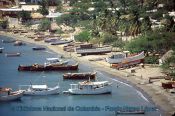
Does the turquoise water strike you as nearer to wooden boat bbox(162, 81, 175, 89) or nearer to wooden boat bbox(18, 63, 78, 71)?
wooden boat bbox(18, 63, 78, 71)

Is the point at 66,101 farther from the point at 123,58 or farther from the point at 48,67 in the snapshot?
the point at 123,58

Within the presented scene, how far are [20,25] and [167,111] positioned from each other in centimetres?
9198

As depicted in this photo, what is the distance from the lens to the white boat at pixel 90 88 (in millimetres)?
69812

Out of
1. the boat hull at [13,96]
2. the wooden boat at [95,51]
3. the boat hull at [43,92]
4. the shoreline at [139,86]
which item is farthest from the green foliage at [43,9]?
the boat hull at [13,96]

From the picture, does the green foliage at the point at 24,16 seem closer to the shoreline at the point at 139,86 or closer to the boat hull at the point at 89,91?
the shoreline at the point at 139,86

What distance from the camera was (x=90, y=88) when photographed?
229 feet

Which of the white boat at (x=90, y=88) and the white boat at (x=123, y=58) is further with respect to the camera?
the white boat at (x=123, y=58)

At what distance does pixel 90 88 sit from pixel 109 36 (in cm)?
3714

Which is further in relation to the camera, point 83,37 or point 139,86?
point 83,37

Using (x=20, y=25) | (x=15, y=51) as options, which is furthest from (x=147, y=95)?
(x=20, y=25)

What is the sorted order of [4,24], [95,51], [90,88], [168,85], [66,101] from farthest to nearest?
[4,24] < [95,51] < [90,88] < [168,85] < [66,101]

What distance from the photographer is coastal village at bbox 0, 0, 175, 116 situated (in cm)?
7638

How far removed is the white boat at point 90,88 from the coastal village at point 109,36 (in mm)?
655

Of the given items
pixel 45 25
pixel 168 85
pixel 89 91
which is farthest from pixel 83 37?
pixel 168 85
